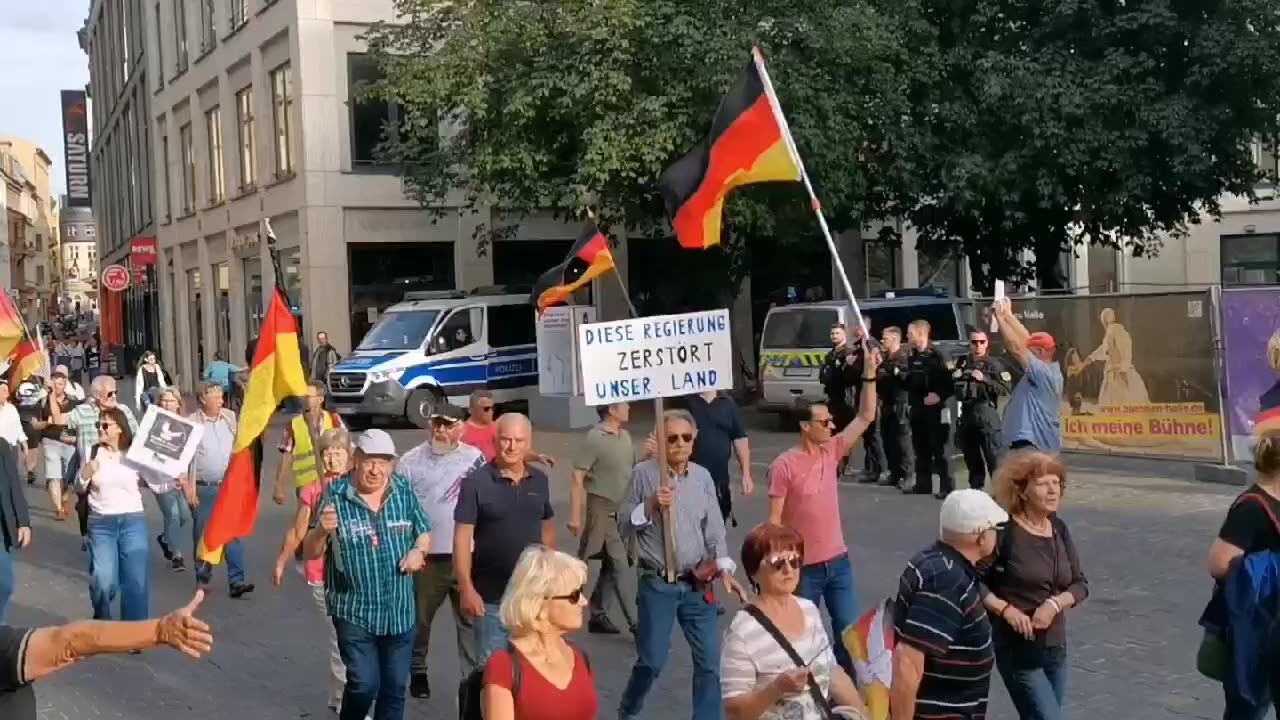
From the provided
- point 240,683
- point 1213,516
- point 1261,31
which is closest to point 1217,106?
point 1261,31

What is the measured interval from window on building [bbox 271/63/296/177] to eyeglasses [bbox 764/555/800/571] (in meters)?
29.2

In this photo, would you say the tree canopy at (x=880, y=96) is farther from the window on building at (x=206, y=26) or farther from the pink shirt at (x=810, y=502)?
the window on building at (x=206, y=26)

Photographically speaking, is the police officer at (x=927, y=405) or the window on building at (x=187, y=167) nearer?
the police officer at (x=927, y=405)

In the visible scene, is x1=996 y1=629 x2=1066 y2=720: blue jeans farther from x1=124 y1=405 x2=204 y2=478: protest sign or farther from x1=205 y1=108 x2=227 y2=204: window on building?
x1=205 y1=108 x2=227 y2=204: window on building

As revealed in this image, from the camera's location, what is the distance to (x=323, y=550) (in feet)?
20.7

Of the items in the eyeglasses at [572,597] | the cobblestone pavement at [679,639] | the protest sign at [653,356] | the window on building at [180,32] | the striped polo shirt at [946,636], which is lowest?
the cobblestone pavement at [679,639]

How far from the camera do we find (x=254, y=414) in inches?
279

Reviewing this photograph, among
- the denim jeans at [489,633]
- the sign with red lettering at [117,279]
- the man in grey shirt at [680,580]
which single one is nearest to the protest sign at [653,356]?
the man in grey shirt at [680,580]

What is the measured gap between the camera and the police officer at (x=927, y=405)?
584 inches

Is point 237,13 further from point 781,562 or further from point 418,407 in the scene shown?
point 781,562

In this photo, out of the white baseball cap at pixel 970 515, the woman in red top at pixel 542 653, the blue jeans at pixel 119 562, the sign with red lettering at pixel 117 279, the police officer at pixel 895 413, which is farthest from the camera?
the sign with red lettering at pixel 117 279

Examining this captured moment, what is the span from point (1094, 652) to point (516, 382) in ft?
62.3

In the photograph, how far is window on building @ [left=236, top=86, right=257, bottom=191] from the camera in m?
35.6

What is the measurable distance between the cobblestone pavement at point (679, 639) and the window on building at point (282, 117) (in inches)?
756
